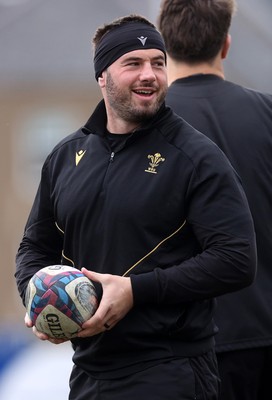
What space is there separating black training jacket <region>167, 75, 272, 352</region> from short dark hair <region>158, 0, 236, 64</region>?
1.11 ft

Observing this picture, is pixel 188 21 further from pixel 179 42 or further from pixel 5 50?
pixel 5 50

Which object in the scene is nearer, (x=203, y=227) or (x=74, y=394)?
(x=203, y=227)

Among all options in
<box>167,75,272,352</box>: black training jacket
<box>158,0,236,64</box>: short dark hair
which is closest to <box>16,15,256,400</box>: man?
<box>167,75,272,352</box>: black training jacket

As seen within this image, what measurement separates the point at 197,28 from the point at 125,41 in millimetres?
968

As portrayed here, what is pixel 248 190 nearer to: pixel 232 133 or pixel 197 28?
pixel 232 133

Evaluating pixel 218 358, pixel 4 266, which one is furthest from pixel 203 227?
pixel 4 266

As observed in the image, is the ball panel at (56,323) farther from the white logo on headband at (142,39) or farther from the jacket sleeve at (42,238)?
the white logo on headband at (142,39)

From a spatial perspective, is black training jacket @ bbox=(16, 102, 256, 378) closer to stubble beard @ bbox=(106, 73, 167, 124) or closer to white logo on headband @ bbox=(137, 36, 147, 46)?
stubble beard @ bbox=(106, 73, 167, 124)

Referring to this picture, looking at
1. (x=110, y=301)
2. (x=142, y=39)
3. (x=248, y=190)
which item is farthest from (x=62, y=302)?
(x=248, y=190)

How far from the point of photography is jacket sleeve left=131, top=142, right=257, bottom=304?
178 inches

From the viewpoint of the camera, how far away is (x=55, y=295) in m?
4.50

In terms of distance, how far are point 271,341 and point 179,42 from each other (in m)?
1.65

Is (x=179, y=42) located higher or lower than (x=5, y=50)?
higher

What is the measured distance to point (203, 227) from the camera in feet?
15.0
